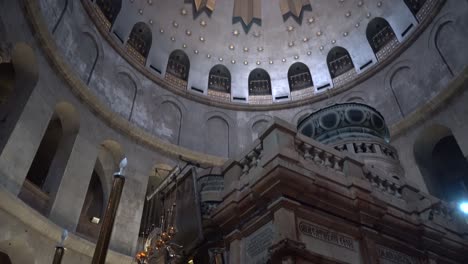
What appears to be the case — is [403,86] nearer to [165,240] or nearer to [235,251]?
[235,251]

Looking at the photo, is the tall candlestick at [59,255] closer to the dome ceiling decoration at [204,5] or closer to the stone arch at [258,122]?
the stone arch at [258,122]

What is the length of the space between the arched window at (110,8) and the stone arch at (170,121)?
4.87 meters

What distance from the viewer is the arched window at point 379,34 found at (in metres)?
19.8

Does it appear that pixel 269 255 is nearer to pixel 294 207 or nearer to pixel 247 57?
pixel 294 207

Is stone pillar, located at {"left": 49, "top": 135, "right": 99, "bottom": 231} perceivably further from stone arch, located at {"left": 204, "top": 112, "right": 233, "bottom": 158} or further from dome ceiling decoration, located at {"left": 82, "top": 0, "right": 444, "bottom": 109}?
stone arch, located at {"left": 204, "top": 112, "right": 233, "bottom": 158}

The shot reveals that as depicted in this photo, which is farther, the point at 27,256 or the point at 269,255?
the point at 27,256

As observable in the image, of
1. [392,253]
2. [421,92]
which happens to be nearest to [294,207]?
[392,253]

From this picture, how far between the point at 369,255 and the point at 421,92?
13123 millimetres

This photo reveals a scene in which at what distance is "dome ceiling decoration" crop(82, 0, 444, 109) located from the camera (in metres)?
20.1

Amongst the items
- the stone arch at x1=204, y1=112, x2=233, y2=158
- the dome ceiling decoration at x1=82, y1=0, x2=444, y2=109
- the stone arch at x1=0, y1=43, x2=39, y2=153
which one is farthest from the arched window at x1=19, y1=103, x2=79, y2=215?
the stone arch at x1=204, y1=112, x2=233, y2=158

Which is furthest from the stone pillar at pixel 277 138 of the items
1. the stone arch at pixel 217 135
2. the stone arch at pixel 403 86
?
the stone arch at pixel 217 135

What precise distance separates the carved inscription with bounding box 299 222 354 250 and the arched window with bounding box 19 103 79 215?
9843mm

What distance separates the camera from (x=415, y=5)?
18484 mm

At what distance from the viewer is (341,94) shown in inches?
818
